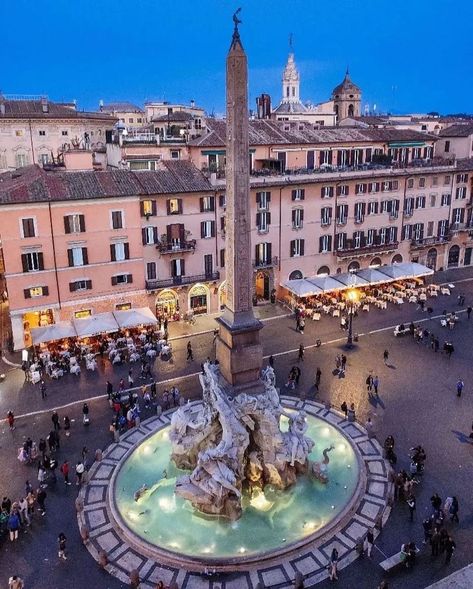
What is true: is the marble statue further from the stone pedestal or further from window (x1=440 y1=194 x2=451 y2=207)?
window (x1=440 y1=194 x2=451 y2=207)

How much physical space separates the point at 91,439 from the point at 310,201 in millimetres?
24198

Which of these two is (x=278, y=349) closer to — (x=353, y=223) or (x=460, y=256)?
(x=353, y=223)

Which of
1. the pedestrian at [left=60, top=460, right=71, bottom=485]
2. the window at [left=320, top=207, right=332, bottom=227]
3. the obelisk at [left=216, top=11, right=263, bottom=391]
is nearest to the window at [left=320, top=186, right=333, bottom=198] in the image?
the window at [left=320, top=207, right=332, bottom=227]

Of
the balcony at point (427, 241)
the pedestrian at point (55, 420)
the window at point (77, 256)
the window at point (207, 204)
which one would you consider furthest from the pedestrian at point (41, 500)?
the balcony at point (427, 241)

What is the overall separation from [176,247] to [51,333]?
9.57m

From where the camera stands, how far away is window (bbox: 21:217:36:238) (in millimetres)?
30797

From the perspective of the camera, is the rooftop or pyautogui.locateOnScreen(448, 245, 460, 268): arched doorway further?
pyautogui.locateOnScreen(448, 245, 460, 268): arched doorway

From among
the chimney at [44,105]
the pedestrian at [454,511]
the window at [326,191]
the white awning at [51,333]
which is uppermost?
the chimney at [44,105]

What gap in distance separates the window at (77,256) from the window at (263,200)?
12.3 meters

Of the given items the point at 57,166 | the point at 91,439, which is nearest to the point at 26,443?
the point at 91,439

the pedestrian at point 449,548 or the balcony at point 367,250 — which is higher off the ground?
the balcony at point 367,250

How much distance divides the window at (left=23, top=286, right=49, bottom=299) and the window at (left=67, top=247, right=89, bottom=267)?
6.84 ft

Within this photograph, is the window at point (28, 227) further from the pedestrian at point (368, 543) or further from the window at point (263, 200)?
the pedestrian at point (368, 543)

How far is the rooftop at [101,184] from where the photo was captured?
3117cm
